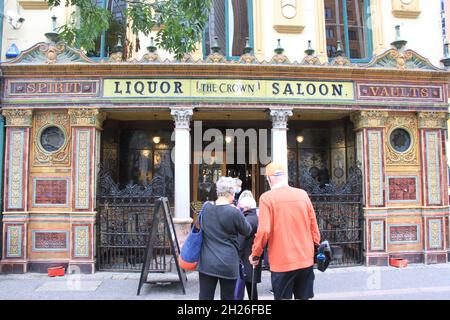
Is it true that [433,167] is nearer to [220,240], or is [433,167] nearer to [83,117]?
[220,240]

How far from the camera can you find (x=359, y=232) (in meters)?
8.99

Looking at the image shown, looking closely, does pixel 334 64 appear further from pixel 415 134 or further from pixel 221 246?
pixel 221 246

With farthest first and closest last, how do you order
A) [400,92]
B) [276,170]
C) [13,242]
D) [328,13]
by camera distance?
[328,13]
[400,92]
[13,242]
[276,170]

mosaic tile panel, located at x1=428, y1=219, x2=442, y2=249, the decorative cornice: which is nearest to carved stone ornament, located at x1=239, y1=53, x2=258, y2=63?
the decorative cornice

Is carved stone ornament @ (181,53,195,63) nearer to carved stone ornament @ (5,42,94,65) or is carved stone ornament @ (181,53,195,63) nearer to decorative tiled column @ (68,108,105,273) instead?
carved stone ornament @ (5,42,94,65)

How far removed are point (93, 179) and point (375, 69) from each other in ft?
22.6

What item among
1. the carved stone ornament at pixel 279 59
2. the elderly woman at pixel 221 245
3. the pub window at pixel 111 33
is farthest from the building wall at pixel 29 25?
the elderly woman at pixel 221 245

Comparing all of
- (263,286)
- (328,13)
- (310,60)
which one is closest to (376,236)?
(263,286)

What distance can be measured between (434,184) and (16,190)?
31.4 ft

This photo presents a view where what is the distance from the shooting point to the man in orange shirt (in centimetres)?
397

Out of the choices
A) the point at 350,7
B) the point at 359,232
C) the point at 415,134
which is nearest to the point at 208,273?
the point at 359,232

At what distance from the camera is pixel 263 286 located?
7.23 metres

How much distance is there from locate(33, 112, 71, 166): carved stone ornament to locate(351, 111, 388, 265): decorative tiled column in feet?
22.2

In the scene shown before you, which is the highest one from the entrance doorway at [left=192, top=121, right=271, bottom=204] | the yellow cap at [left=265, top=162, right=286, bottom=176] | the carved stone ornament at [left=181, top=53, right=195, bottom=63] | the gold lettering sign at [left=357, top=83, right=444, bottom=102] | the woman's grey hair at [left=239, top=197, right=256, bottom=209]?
the carved stone ornament at [left=181, top=53, right=195, bottom=63]
